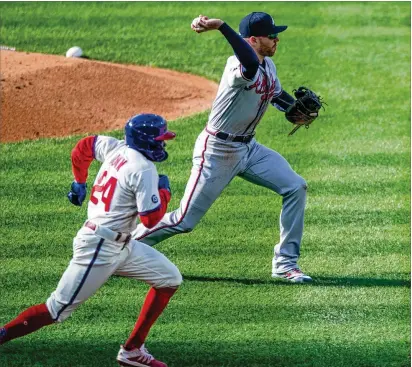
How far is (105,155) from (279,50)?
8.40 m

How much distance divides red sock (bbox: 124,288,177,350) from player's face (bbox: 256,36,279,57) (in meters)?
2.18

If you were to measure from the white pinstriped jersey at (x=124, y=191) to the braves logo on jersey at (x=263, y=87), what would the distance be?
5.34 feet

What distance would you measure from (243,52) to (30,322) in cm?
237

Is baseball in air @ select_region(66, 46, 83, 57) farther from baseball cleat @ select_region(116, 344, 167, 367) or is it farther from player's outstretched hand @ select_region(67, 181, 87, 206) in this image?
A: baseball cleat @ select_region(116, 344, 167, 367)

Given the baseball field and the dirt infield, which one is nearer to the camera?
the baseball field

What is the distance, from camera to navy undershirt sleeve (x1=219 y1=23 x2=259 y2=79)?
7.15m

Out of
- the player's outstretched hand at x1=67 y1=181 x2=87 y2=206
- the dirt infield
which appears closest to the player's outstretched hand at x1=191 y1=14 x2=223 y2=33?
the player's outstretched hand at x1=67 y1=181 x2=87 y2=206

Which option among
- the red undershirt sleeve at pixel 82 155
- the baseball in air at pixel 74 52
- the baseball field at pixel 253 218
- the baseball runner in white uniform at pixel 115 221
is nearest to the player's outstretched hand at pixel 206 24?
the baseball runner in white uniform at pixel 115 221

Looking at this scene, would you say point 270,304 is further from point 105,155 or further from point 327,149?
point 327,149

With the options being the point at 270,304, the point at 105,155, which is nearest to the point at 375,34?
the point at 270,304

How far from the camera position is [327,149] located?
11.4 metres

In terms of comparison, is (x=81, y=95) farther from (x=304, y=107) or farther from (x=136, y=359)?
(x=136, y=359)

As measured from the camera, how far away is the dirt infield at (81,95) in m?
12.0

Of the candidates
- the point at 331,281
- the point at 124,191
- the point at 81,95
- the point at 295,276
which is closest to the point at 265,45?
the point at 295,276
